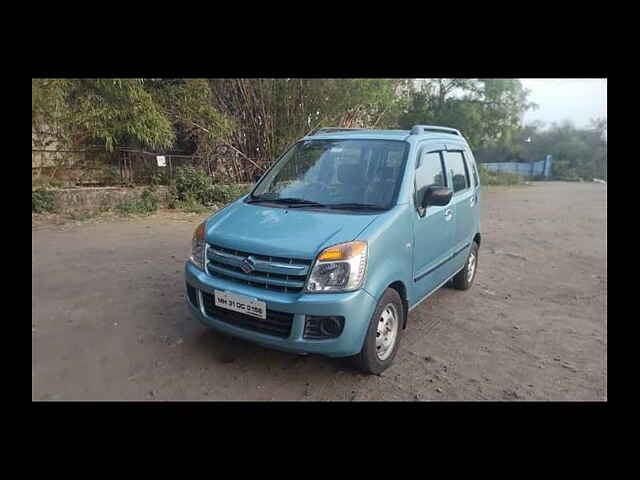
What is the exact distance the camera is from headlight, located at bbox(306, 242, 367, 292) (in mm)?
2670

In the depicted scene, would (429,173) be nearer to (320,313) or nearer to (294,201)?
(294,201)

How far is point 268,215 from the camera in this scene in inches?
125

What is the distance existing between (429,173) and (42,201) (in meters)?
8.40

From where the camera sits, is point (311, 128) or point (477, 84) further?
point (477, 84)

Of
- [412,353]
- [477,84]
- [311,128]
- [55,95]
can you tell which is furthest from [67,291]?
[477,84]

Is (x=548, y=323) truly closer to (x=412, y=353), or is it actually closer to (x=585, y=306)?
(x=585, y=306)

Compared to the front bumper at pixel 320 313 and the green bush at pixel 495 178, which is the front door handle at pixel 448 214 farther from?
the green bush at pixel 495 178

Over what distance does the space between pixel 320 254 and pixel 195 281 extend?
104 cm

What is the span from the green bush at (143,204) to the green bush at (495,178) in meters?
19.1

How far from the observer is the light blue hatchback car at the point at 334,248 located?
8.82 ft

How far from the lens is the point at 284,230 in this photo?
2.90m

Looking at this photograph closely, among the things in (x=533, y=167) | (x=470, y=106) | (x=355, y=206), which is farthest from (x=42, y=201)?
(x=533, y=167)

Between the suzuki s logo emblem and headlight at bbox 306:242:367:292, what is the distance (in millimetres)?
405

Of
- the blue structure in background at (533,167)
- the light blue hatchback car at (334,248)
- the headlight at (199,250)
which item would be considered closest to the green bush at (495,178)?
the blue structure in background at (533,167)
